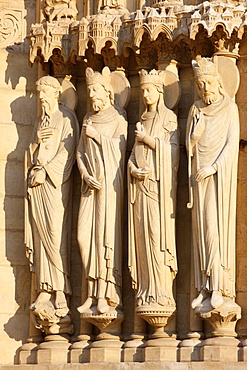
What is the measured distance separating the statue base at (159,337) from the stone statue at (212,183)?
31cm

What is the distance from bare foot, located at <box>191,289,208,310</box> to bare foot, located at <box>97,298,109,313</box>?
28.9 inches

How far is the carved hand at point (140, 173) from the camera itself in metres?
12.9

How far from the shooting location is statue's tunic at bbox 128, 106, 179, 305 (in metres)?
12.9

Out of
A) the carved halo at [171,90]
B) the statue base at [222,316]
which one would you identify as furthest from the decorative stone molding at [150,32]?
the statue base at [222,316]

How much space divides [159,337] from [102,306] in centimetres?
50

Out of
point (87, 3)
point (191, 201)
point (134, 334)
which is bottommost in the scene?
point (134, 334)

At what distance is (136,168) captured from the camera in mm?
13000

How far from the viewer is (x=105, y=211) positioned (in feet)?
43.1

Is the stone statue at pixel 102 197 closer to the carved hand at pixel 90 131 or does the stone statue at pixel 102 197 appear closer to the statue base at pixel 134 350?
the carved hand at pixel 90 131

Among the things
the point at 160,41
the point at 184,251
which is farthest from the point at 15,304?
the point at 160,41

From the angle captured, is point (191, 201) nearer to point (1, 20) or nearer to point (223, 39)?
point (223, 39)

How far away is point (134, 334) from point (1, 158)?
1.94m

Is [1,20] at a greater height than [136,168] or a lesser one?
greater

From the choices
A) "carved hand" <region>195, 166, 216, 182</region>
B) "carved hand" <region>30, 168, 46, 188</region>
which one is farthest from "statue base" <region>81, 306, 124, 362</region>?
"carved hand" <region>195, 166, 216, 182</region>
